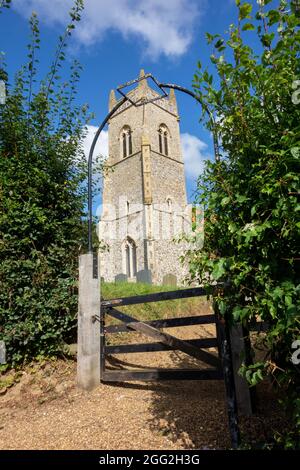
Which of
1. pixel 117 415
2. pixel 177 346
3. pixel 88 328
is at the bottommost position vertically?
pixel 117 415

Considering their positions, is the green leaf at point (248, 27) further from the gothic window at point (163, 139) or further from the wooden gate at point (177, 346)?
the gothic window at point (163, 139)

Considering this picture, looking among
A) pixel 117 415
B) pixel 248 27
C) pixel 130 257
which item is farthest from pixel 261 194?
pixel 130 257

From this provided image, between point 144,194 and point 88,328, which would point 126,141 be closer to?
point 144,194

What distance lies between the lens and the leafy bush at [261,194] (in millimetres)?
1835

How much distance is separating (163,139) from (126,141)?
408 centimetres

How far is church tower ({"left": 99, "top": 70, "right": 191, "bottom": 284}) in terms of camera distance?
27.2m

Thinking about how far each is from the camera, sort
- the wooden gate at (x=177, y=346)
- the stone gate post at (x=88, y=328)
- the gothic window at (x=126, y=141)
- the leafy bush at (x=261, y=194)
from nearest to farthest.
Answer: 1. the leafy bush at (x=261, y=194)
2. the wooden gate at (x=177, y=346)
3. the stone gate post at (x=88, y=328)
4. the gothic window at (x=126, y=141)

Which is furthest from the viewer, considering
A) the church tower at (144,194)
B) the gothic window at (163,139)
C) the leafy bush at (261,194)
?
the gothic window at (163,139)

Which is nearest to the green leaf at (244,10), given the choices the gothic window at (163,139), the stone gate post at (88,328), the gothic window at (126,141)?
the stone gate post at (88,328)

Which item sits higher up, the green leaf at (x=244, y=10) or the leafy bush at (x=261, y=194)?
the green leaf at (x=244, y=10)

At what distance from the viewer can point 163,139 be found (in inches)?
1319

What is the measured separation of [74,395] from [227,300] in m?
3.53

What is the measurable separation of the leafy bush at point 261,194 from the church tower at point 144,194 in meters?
23.4

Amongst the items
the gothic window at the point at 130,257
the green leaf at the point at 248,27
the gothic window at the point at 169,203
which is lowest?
the green leaf at the point at 248,27
